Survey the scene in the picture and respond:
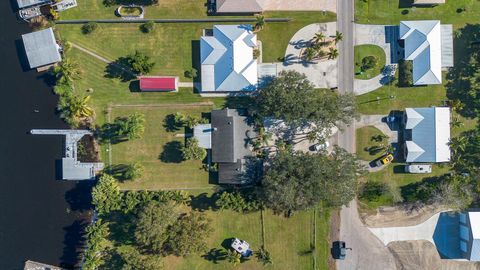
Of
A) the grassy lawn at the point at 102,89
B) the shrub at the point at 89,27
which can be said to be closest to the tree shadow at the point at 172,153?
the grassy lawn at the point at 102,89

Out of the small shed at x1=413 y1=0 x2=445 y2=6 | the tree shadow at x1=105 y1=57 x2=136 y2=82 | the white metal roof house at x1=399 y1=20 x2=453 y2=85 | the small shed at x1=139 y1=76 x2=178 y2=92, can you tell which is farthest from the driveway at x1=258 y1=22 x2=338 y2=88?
the tree shadow at x1=105 y1=57 x2=136 y2=82

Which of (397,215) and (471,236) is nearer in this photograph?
(471,236)

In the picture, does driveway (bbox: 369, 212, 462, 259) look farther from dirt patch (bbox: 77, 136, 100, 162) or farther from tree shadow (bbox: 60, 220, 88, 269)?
tree shadow (bbox: 60, 220, 88, 269)

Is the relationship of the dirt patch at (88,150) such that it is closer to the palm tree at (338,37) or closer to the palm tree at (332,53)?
the palm tree at (332,53)

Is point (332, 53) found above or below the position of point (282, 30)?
below

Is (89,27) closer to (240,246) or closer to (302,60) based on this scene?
(302,60)

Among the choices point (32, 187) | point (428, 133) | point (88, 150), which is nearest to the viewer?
point (428, 133)

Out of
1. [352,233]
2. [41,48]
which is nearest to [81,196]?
[41,48]
